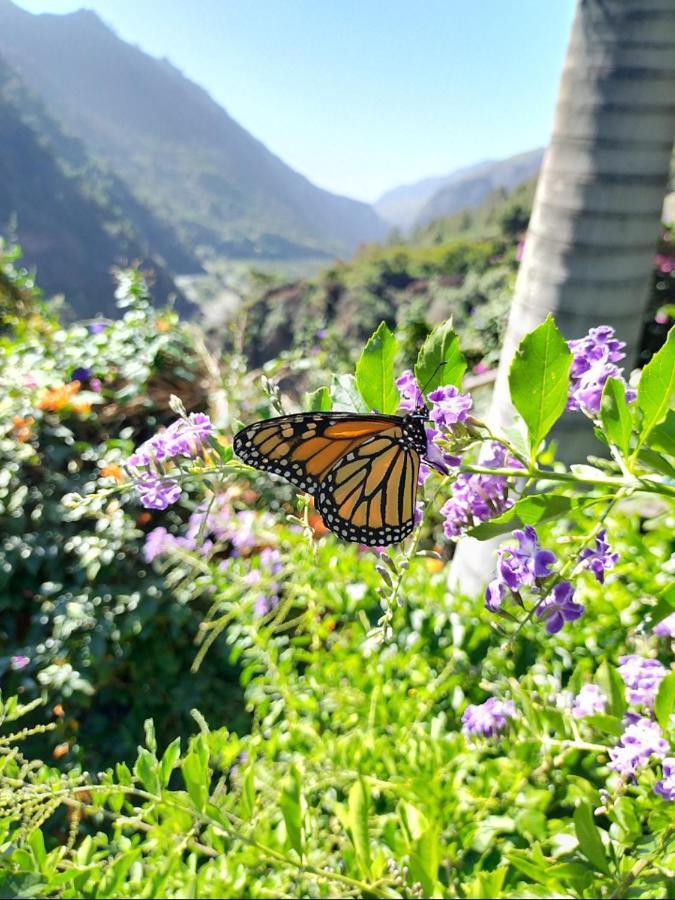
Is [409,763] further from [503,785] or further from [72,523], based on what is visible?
[72,523]

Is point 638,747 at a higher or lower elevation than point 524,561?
lower

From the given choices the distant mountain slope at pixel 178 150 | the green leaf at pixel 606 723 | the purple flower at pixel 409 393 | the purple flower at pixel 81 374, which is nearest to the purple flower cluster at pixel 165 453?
the purple flower at pixel 409 393

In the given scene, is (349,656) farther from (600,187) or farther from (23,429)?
(23,429)

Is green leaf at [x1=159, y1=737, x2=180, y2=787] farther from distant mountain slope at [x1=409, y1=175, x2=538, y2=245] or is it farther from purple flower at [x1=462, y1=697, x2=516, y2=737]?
distant mountain slope at [x1=409, y1=175, x2=538, y2=245]

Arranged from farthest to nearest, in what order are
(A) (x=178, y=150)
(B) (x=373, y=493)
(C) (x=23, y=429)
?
(A) (x=178, y=150)
(C) (x=23, y=429)
(B) (x=373, y=493)

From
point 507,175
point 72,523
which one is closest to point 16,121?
point 507,175

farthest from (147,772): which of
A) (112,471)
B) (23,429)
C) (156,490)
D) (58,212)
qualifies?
(58,212)

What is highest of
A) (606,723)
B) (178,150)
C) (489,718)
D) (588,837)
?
(178,150)
